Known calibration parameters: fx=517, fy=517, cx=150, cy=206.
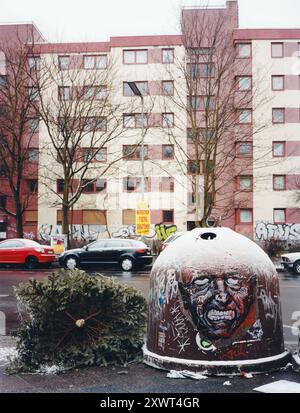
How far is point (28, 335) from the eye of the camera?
5582 mm

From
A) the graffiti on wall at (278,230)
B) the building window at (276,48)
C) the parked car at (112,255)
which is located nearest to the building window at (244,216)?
the graffiti on wall at (278,230)

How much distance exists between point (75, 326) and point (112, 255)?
58.4ft

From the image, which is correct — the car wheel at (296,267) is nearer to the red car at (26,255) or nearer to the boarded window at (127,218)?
the red car at (26,255)

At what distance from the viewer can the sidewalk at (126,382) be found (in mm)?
4531

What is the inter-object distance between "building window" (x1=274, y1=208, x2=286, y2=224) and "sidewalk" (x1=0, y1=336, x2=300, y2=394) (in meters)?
36.6

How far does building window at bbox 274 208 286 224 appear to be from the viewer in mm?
40562

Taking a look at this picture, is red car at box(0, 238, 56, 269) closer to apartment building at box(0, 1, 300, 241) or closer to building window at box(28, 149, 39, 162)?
building window at box(28, 149, 39, 162)

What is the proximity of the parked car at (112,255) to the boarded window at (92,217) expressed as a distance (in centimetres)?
1787

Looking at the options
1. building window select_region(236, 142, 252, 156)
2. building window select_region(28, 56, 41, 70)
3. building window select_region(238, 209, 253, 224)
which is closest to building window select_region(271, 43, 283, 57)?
building window select_region(236, 142, 252, 156)

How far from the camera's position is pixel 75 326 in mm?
5477

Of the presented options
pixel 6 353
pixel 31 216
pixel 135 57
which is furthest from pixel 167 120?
pixel 6 353

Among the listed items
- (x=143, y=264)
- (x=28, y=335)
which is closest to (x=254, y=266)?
(x=28, y=335)

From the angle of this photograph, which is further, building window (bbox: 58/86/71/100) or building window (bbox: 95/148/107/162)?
building window (bbox: 95/148/107/162)
